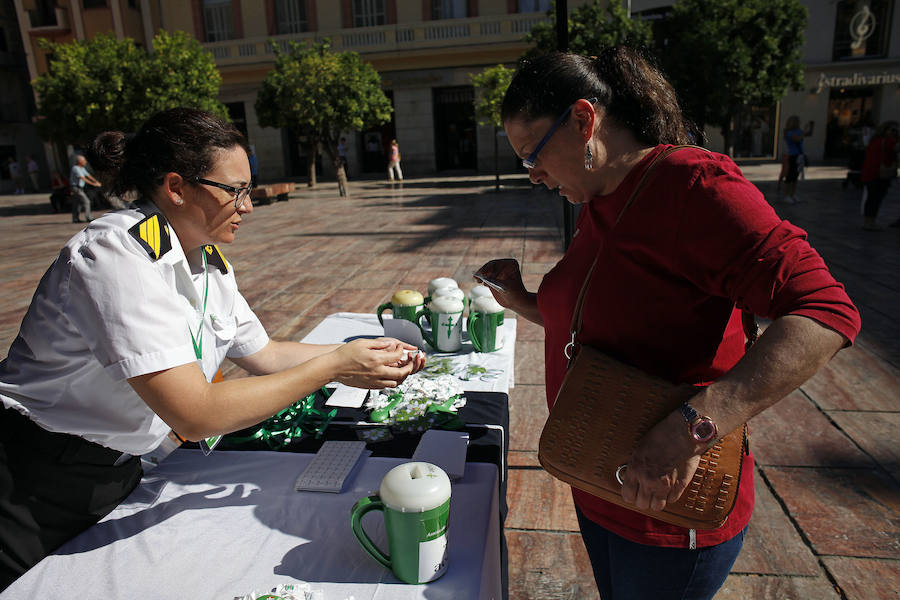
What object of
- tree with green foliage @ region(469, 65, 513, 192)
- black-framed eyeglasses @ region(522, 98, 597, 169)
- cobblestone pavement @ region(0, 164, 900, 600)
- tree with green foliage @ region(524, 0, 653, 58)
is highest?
tree with green foliage @ region(524, 0, 653, 58)

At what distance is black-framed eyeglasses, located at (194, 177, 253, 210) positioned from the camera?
5.07ft

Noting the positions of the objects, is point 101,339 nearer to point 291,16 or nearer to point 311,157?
point 311,157

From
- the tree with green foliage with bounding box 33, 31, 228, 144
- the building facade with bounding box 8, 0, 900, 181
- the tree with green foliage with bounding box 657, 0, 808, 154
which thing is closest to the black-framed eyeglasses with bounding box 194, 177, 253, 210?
the tree with green foliage with bounding box 33, 31, 228, 144

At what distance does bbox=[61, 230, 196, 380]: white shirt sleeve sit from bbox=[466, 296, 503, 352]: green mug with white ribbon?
1257mm

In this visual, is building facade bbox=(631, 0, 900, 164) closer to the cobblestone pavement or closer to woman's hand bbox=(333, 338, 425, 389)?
the cobblestone pavement

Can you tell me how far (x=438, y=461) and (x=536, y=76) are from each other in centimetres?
95

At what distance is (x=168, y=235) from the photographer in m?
1.42

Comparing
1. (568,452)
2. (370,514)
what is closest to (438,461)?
(370,514)

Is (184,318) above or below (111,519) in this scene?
above

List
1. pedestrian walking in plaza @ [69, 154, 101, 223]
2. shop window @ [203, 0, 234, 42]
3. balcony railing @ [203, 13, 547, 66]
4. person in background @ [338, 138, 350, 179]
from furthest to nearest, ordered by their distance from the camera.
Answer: shop window @ [203, 0, 234, 42]
person in background @ [338, 138, 350, 179]
balcony railing @ [203, 13, 547, 66]
pedestrian walking in plaza @ [69, 154, 101, 223]

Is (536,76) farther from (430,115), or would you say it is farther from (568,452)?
(430,115)

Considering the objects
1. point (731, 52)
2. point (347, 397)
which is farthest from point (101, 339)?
point (731, 52)

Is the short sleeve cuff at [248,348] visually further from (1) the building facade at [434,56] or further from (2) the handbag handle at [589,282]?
(1) the building facade at [434,56]

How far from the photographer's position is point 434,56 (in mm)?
22375
